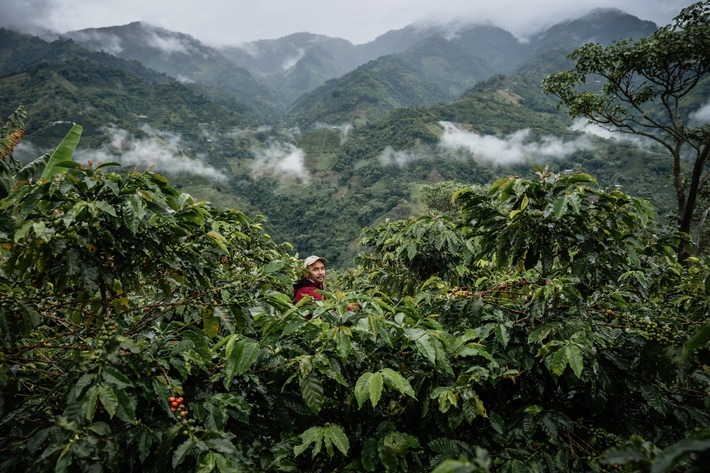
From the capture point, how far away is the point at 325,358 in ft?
6.52

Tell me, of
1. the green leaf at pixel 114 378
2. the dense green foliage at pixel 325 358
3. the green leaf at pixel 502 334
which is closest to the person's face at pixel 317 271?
the dense green foliage at pixel 325 358

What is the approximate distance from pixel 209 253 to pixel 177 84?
7523 inches

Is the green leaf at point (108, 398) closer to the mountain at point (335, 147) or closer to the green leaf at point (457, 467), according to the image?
the green leaf at point (457, 467)

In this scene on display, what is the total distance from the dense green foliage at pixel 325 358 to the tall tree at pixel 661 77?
26.9 feet

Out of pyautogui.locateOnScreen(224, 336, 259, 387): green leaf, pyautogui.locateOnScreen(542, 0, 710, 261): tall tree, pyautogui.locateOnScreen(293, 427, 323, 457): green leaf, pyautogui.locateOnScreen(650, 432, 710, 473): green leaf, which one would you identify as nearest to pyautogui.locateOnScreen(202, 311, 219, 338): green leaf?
pyautogui.locateOnScreen(224, 336, 259, 387): green leaf

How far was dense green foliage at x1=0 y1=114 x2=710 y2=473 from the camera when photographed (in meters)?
1.77

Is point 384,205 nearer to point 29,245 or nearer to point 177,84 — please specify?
point 29,245

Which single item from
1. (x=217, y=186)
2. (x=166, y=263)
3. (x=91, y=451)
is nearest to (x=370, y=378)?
(x=91, y=451)

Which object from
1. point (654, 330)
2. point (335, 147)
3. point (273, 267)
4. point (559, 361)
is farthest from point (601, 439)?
point (335, 147)

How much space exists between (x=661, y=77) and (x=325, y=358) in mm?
12822

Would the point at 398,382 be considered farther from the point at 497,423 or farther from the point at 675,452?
the point at 675,452

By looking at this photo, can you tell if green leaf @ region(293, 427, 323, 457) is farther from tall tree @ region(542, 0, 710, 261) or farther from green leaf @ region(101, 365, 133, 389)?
tall tree @ region(542, 0, 710, 261)

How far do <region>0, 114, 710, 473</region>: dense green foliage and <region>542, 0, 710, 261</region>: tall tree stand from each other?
8186 millimetres

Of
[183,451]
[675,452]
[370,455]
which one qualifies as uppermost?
[675,452]
